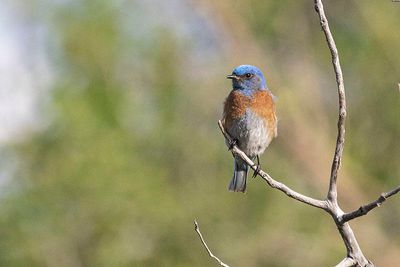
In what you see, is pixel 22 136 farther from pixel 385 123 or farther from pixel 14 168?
pixel 385 123

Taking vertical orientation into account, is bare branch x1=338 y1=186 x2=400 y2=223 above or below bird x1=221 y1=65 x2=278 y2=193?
below

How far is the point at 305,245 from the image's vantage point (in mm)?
14945

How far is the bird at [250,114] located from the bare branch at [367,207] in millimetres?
Answer: 2463

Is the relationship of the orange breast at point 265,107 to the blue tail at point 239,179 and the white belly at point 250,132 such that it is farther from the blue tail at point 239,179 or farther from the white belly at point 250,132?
the blue tail at point 239,179

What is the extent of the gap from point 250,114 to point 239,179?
676mm

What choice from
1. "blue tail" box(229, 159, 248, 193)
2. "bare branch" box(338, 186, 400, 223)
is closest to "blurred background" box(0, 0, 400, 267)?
"blue tail" box(229, 159, 248, 193)

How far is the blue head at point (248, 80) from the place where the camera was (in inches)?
293

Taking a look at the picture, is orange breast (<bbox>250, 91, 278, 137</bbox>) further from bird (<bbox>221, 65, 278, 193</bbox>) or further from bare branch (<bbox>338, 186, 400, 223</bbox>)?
bare branch (<bbox>338, 186, 400, 223</bbox>)

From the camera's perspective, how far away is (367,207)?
457 cm

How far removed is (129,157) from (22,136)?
1.71m

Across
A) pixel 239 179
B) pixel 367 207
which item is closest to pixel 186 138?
pixel 239 179

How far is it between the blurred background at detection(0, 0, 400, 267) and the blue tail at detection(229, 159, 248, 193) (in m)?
6.59

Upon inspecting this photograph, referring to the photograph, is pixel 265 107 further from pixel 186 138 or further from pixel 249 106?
pixel 186 138

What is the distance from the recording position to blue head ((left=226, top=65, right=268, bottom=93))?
7.43 metres
